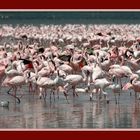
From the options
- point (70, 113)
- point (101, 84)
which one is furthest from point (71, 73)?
point (70, 113)

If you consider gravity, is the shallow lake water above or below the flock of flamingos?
below

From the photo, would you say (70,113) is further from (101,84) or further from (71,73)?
(71,73)

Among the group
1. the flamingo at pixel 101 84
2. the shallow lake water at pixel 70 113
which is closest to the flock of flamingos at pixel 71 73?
the flamingo at pixel 101 84

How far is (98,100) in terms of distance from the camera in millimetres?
14328

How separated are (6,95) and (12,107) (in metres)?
1.83

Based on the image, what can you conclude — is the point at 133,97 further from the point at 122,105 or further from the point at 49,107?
the point at 49,107

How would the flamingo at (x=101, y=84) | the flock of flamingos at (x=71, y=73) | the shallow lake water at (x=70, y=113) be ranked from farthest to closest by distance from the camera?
the flock of flamingos at (x=71, y=73), the flamingo at (x=101, y=84), the shallow lake water at (x=70, y=113)

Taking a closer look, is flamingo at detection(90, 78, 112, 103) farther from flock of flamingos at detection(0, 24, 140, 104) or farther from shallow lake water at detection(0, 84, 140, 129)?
shallow lake water at detection(0, 84, 140, 129)

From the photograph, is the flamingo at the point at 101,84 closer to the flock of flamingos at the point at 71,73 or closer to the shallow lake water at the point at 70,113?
the flock of flamingos at the point at 71,73

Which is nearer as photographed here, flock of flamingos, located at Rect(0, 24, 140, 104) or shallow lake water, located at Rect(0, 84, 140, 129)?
shallow lake water, located at Rect(0, 84, 140, 129)

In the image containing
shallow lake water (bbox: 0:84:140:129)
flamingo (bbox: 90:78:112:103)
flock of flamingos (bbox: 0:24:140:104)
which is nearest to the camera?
shallow lake water (bbox: 0:84:140:129)

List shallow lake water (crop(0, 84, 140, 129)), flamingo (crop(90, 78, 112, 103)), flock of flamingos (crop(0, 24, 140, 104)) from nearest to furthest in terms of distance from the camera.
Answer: shallow lake water (crop(0, 84, 140, 129)) < flamingo (crop(90, 78, 112, 103)) < flock of flamingos (crop(0, 24, 140, 104))

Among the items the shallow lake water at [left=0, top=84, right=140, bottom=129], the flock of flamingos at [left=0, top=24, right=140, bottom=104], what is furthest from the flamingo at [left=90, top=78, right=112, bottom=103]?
the shallow lake water at [left=0, top=84, right=140, bottom=129]

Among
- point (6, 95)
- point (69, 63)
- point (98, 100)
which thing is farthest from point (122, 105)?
point (69, 63)
